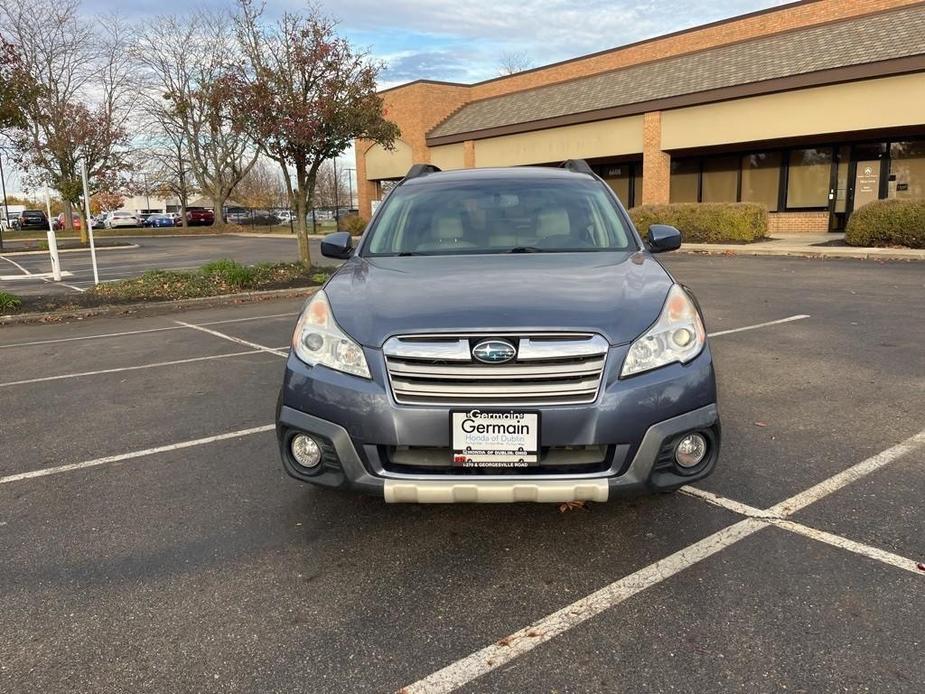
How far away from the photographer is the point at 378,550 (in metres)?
3.04

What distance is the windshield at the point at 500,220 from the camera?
3.99 metres

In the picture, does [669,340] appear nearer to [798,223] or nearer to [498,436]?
[498,436]

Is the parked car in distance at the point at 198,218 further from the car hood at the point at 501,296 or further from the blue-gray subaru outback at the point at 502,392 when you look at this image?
the blue-gray subaru outback at the point at 502,392

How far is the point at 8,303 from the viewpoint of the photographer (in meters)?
10.8

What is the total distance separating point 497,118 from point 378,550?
30.1 metres

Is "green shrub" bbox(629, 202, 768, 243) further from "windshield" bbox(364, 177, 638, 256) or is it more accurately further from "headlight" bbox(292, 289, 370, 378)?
"headlight" bbox(292, 289, 370, 378)

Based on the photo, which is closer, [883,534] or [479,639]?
[479,639]

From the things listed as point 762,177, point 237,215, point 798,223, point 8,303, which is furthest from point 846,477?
point 237,215

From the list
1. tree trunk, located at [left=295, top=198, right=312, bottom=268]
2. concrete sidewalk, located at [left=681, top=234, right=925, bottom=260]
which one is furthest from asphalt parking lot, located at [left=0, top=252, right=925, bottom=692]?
concrete sidewalk, located at [left=681, top=234, right=925, bottom=260]

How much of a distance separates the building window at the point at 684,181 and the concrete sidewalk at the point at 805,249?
448 cm

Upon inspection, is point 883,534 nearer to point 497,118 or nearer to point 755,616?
point 755,616

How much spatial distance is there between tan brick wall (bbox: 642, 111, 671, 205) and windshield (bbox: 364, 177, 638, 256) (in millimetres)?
21060

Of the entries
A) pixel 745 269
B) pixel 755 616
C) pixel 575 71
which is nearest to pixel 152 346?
pixel 755 616

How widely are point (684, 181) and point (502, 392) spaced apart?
25.3 m
